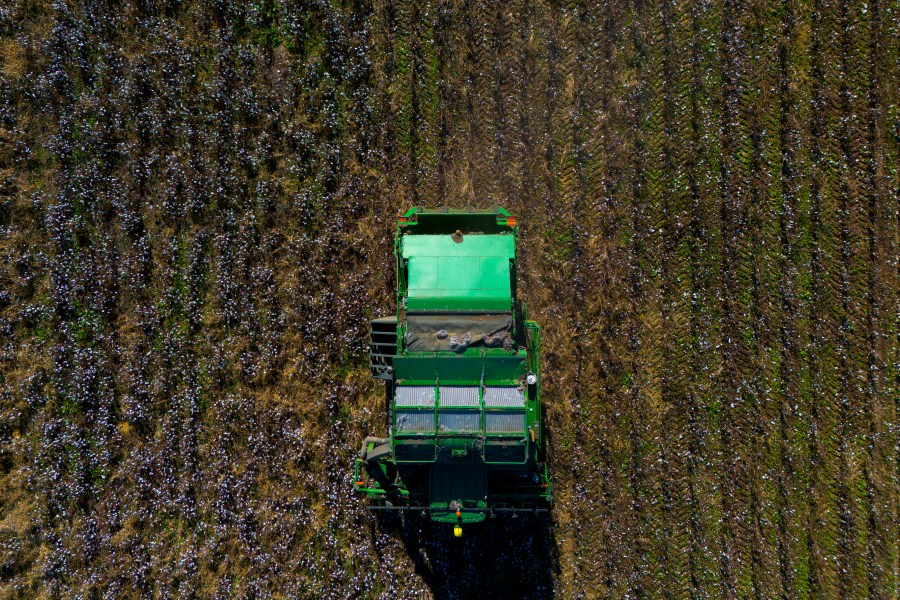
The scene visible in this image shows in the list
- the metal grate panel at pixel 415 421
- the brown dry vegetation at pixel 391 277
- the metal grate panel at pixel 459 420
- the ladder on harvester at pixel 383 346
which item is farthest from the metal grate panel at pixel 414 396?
the brown dry vegetation at pixel 391 277

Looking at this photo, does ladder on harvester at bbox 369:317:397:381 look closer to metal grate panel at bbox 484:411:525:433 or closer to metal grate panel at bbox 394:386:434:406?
metal grate panel at bbox 394:386:434:406

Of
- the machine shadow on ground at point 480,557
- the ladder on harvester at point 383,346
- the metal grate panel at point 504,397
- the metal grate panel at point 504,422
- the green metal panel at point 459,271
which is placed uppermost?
the green metal panel at point 459,271

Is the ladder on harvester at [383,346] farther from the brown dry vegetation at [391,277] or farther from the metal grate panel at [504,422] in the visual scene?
the metal grate panel at [504,422]

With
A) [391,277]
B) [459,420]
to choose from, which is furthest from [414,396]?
[391,277]

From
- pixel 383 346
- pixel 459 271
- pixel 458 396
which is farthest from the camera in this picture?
pixel 383 346

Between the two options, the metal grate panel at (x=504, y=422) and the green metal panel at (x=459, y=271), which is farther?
the green metal panel at (x=459, y=271)

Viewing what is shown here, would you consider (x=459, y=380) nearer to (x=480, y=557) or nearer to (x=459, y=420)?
(x=459, y=420)
